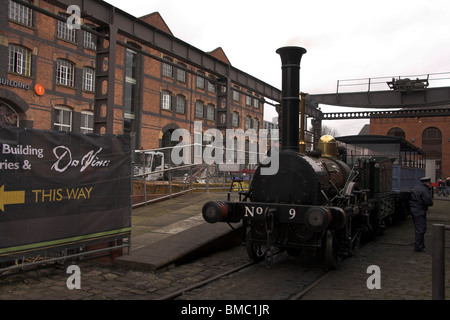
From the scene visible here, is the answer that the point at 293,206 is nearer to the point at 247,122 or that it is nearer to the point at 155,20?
the point at 155,20

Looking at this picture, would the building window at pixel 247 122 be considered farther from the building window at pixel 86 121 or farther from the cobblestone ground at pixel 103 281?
the cobblestone ground at pixel 103 281

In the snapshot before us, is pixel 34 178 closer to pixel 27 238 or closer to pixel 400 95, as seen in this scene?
pixel 27 238

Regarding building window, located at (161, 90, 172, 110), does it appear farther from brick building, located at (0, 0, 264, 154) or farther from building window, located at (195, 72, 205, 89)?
building window, located at (195, 72, 205, 89)

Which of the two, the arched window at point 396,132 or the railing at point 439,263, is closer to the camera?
the railing at point 439,263

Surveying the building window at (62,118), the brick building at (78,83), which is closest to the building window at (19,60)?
the brick building at (78,83)

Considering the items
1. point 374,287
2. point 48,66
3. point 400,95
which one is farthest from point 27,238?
point 48,66

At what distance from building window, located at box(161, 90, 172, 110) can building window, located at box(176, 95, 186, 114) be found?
1209mm

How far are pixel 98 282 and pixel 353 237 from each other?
4961mm

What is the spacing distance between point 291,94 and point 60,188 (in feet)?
14.5

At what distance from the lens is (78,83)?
25000 mm

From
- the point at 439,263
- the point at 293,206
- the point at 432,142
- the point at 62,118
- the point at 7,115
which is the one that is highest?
the point at 432,142

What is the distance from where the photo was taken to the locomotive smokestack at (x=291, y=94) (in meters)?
7.33

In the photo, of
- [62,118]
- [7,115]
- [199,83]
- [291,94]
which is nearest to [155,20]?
[199,83]

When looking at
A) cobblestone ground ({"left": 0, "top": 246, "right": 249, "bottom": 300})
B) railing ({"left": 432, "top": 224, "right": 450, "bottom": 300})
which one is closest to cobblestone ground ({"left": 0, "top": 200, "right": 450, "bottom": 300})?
cobblestone ground ({"left": 0, "top": 246, "right": 249, "bottom": 300})
